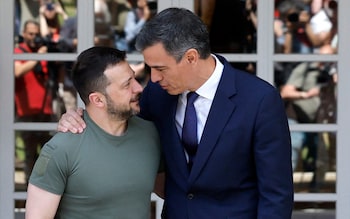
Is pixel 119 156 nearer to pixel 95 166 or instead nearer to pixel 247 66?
pixel 95 166

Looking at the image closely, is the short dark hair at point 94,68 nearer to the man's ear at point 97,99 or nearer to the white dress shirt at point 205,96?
the man's ear at point 97,99

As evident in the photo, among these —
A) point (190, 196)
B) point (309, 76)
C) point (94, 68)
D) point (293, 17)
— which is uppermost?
point (293, 17)

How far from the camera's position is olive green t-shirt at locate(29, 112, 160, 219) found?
257cm

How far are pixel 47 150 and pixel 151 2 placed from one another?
2256mm

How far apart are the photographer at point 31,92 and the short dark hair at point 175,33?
6.83ft

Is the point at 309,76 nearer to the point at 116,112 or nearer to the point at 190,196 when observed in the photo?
the point at 190,196

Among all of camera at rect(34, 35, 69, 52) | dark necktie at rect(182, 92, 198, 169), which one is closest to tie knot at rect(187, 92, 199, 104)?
dark necktie at rect(182, 92, 198, 169)

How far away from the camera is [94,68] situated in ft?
8.68

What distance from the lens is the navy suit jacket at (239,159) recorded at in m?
2.67

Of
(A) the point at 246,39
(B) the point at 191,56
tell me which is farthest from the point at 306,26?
(B) the point at 191,56

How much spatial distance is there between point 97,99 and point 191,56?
12.8 inches

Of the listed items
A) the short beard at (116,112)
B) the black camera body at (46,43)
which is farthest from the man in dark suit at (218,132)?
the black camera body at (46,43)

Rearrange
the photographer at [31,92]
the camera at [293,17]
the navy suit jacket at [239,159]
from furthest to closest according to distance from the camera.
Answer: the camera at [293,17]
the photographer at [31,92]
the navy suit jacket at [239,159]

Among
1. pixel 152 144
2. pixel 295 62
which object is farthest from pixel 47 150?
pixel 295 62
